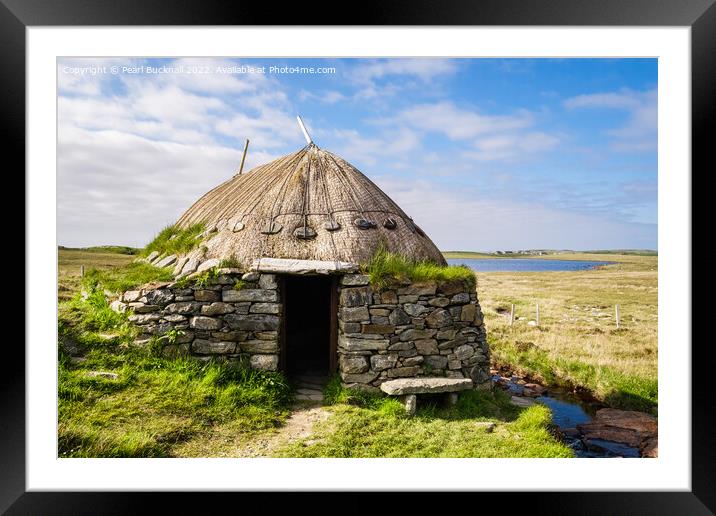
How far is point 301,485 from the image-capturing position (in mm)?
3836

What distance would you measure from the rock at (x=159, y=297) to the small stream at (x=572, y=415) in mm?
5216

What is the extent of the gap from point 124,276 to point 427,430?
4.97m

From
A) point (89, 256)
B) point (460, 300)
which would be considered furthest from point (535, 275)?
point (89, 256)

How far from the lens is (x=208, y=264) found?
558 cm

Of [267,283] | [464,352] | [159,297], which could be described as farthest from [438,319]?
[159,297]

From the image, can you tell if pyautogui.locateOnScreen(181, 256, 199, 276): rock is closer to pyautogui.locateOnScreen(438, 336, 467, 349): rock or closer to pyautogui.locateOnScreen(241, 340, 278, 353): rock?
pyautogui.locateOnScreen(241, 340, 278, 353): rock

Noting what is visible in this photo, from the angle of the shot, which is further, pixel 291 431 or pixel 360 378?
pixel 360 378

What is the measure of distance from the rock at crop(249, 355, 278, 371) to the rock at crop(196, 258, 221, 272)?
1.32 metres

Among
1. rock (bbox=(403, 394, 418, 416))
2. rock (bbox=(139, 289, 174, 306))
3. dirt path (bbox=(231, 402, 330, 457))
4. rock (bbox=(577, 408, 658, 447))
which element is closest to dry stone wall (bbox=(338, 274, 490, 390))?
rock (bbox=(403, 394, 418, 416))

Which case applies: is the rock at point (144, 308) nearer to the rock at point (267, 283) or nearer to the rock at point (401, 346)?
the rock at point (267, 283)

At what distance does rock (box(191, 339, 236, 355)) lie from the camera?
5340 mm

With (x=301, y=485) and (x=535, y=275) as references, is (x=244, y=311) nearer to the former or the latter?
(x=301, y=485)
